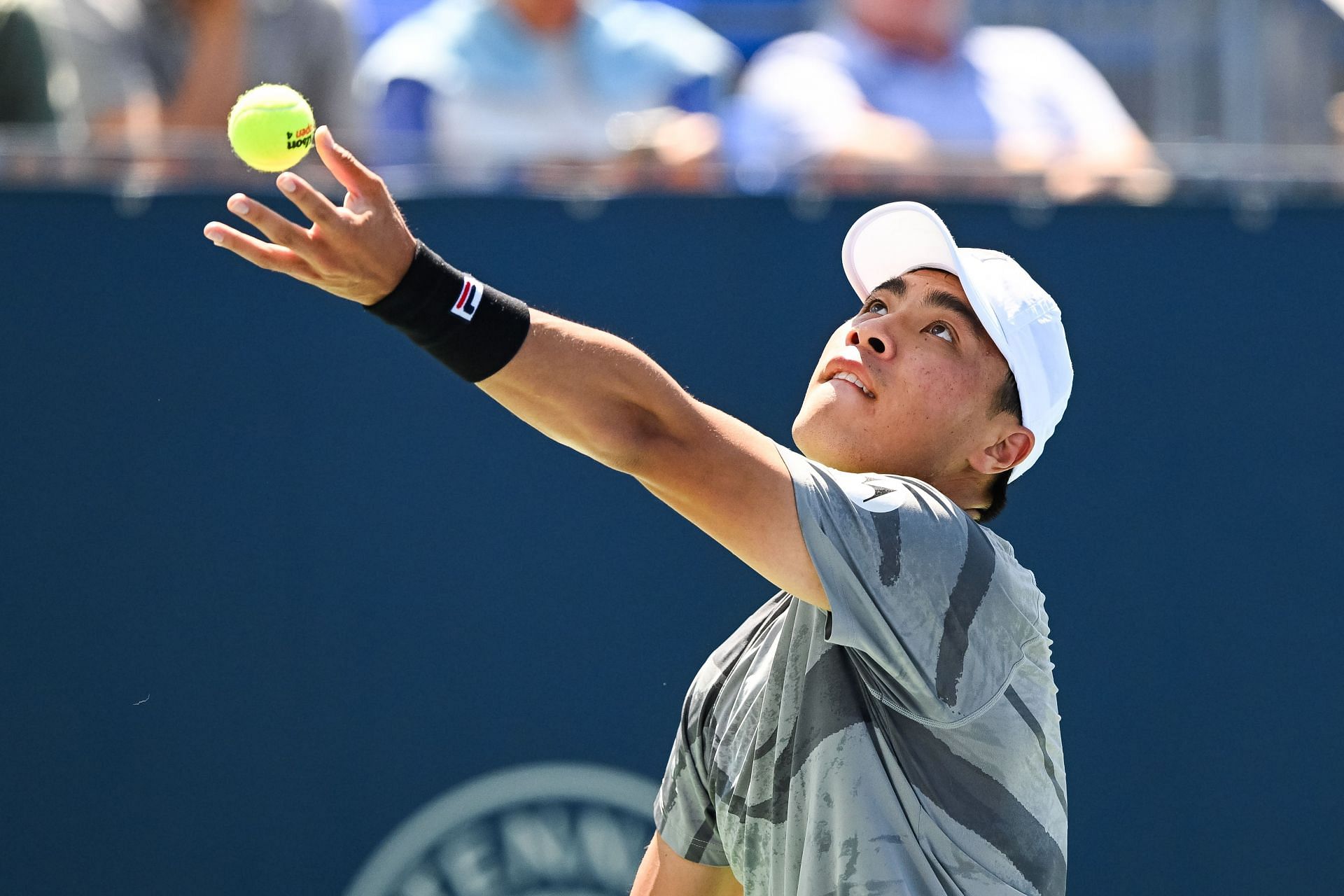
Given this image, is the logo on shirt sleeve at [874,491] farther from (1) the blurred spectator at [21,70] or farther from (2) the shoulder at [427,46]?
(1) the blurred spectator at [21,70]

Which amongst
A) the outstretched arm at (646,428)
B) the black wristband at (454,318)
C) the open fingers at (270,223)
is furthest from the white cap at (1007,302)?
the open fingers at (270,223)

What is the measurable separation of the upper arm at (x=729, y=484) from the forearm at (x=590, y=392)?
0.6 inches

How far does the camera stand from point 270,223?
175 cm

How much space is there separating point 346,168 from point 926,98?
2933 millimetres

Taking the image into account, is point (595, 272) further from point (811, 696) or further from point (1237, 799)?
point (1237, 799)

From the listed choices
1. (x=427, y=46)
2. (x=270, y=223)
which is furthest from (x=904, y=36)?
(x=270, y=223)

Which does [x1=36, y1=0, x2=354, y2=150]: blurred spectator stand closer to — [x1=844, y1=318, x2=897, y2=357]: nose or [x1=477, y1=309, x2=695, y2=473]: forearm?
[x1=844, y1=318, x2=897, y2=357]: nose

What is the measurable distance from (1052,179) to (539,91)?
1.44m

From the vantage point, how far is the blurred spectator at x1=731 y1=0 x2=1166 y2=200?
4.28 metres

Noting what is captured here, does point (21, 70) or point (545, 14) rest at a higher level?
point (545, 14)

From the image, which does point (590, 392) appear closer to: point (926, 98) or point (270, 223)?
point (270, 223)

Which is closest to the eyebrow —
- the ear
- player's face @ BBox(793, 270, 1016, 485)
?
player's face @ BBox(793, 270, 1016, 485)

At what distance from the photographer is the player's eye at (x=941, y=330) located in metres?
2.34

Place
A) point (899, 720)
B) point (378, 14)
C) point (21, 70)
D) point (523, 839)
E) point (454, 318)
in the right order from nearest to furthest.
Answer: point (454, 318) < point (899, 720) < point (523, 839) < point (21, 70) < point (378, 14)
